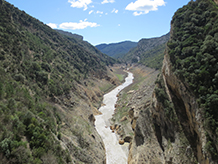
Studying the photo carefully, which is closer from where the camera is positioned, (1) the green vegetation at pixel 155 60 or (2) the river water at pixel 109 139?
(2) the river water at pixel 109 139

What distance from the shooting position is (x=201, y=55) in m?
19.8

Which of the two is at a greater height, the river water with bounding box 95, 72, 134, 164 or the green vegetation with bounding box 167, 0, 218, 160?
the green vegetation with bounding box 167, 0, 218, 160

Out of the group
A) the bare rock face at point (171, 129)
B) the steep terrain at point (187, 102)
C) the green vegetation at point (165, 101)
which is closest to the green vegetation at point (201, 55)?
the steep terrain at point (187, 102)

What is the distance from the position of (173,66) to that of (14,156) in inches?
952

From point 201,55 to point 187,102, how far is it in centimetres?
666

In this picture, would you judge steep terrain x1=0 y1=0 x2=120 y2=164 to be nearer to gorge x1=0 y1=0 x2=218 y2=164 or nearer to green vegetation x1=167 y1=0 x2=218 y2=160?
gorge x1=0 y1=0 x2=218 y2=164

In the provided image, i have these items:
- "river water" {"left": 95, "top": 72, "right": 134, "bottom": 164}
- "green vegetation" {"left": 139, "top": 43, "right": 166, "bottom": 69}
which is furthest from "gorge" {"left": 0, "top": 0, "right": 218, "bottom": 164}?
"green vegetation" {"left": 139, "top": 43, "right": 166, "bottom": 69}

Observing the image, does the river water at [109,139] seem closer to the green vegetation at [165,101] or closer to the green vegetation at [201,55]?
the green vegetation at [165,101]

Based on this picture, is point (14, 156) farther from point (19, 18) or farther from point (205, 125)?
point (19, 18)

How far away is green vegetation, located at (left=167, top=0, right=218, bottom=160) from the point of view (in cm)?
1625

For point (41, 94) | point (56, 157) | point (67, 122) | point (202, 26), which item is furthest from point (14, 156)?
point (202, 26)

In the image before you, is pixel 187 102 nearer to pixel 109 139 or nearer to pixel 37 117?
pixel 37 117

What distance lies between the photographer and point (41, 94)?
32.0 meters

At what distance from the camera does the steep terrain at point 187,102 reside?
55.8 ft
